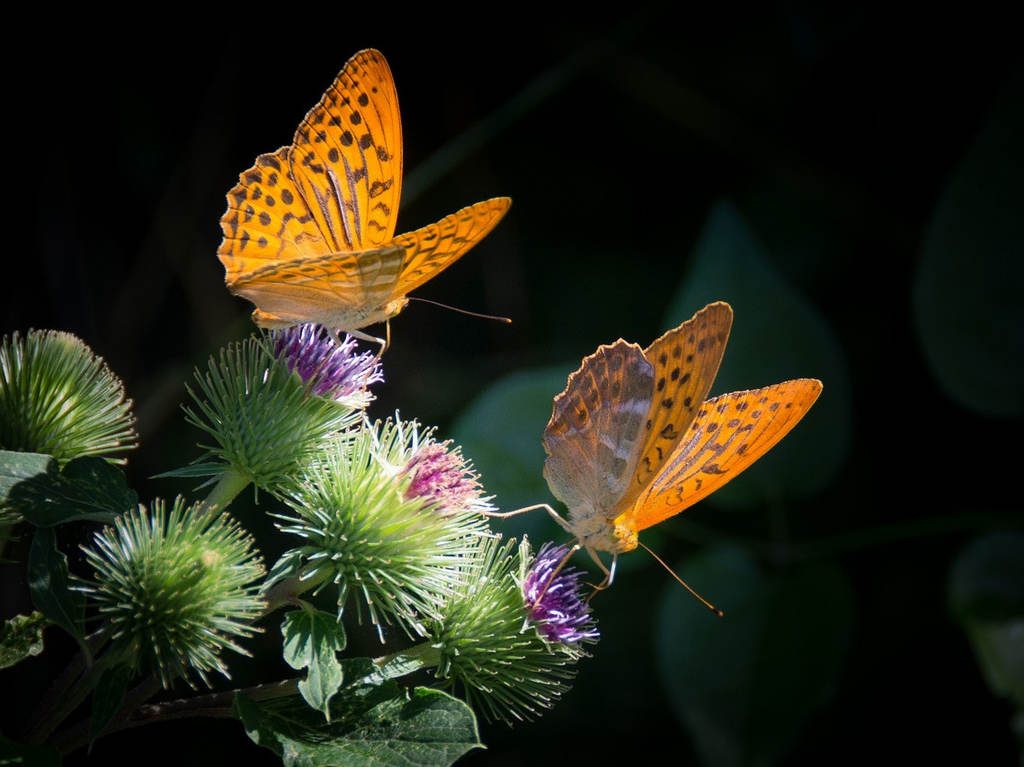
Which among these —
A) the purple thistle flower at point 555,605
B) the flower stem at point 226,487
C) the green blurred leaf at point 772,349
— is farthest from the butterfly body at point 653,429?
the green blurred leaf at point 772,349

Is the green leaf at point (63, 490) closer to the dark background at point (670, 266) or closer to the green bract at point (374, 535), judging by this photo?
the green bract at point (374, 535)

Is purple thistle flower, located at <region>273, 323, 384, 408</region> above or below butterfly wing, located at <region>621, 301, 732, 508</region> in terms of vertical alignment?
above

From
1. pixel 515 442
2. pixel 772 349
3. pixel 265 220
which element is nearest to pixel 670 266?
pixel 772 349

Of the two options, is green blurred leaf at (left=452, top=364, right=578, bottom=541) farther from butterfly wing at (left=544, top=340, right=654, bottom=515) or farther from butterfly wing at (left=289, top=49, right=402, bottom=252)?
butterfly wing at (left=289, top=49, right=402, bottom=252)

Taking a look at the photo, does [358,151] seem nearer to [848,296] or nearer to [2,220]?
[2,220]

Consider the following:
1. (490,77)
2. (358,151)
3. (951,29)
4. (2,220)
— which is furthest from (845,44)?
(2,220)

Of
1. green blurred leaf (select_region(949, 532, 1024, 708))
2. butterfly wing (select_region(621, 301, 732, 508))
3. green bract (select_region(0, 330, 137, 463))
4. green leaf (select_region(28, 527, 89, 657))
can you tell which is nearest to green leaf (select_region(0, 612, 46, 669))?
green leaf (select_region(28, 527, 89, 657))
